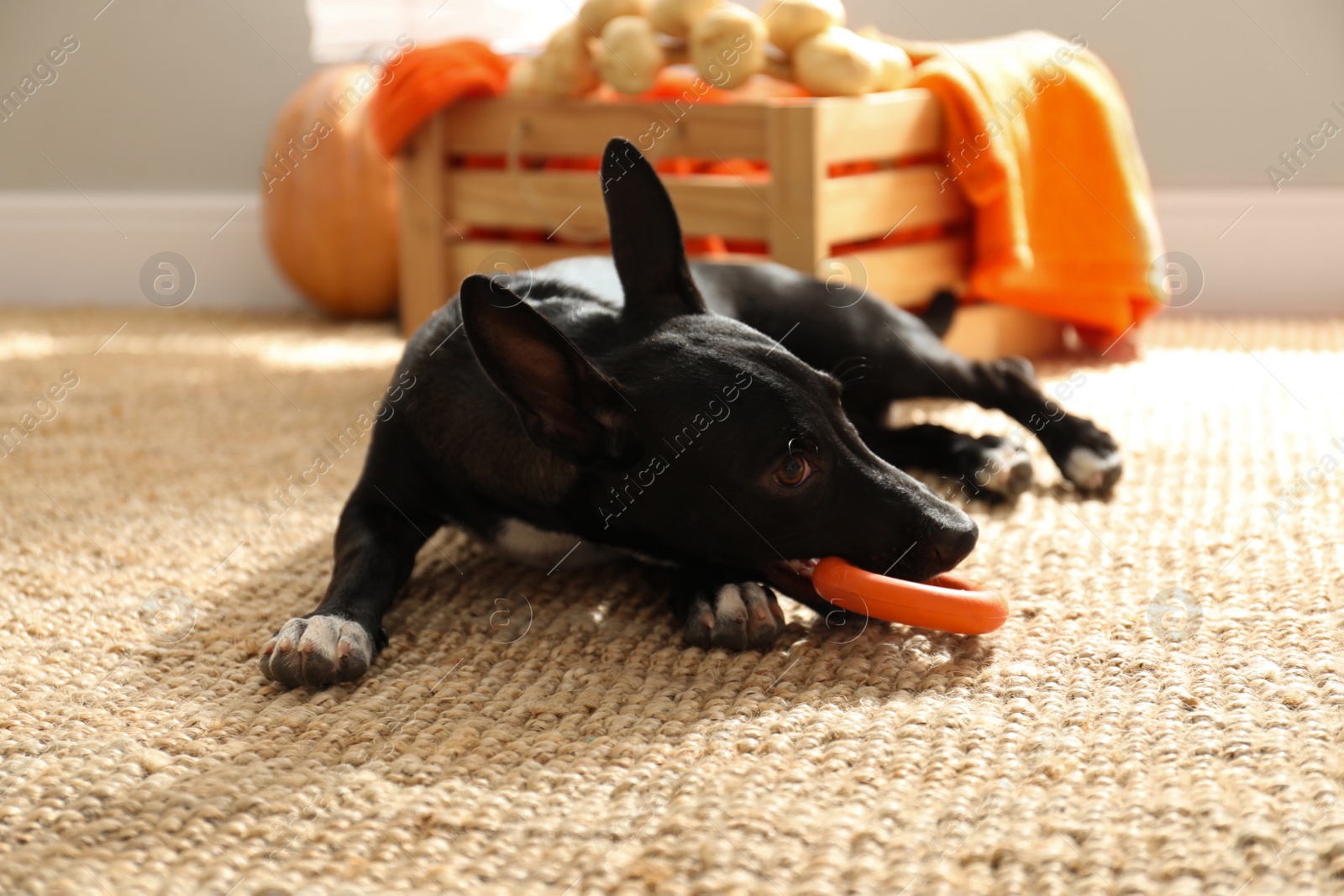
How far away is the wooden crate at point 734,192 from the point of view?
9.24 feet

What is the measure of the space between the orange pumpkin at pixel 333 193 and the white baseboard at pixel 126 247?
0.49 metres

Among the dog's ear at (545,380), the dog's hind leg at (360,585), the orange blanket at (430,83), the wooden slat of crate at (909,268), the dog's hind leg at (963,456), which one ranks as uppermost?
the orange blanket at (430,83)

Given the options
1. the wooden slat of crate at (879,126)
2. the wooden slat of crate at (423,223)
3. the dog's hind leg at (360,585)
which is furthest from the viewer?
the wooden slat of crate at (423,223)

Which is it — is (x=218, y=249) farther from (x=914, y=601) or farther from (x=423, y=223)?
(x=914, y=601)

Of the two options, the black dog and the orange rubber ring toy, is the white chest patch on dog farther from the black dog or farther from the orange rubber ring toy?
the orange rubber ring toy

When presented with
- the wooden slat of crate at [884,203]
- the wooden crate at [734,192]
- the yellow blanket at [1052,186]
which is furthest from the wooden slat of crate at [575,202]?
the yellow blanket at [1052,186]

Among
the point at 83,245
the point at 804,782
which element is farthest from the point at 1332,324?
the point at 83,245

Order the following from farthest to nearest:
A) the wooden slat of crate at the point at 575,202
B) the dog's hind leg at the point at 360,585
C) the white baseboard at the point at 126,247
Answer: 1. the white baseboard at the point at 126,247
2. the wooden slat of crate at the point at 575,202
3. the dog's hind leg at the point at 360,585

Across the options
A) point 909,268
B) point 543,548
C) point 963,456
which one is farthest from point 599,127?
point 543,548

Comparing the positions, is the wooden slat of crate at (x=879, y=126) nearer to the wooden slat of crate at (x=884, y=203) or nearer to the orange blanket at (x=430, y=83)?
the wooden slat of crate at (x=884, y=203)

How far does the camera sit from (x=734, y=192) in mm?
2914

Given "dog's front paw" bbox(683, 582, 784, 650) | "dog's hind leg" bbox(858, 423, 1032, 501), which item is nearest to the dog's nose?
"dog's front paw" bbox(683, 582, 784, 650)

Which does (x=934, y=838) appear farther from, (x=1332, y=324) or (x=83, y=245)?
(x=83, y=245)

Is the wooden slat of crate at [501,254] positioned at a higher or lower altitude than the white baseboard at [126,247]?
higher
